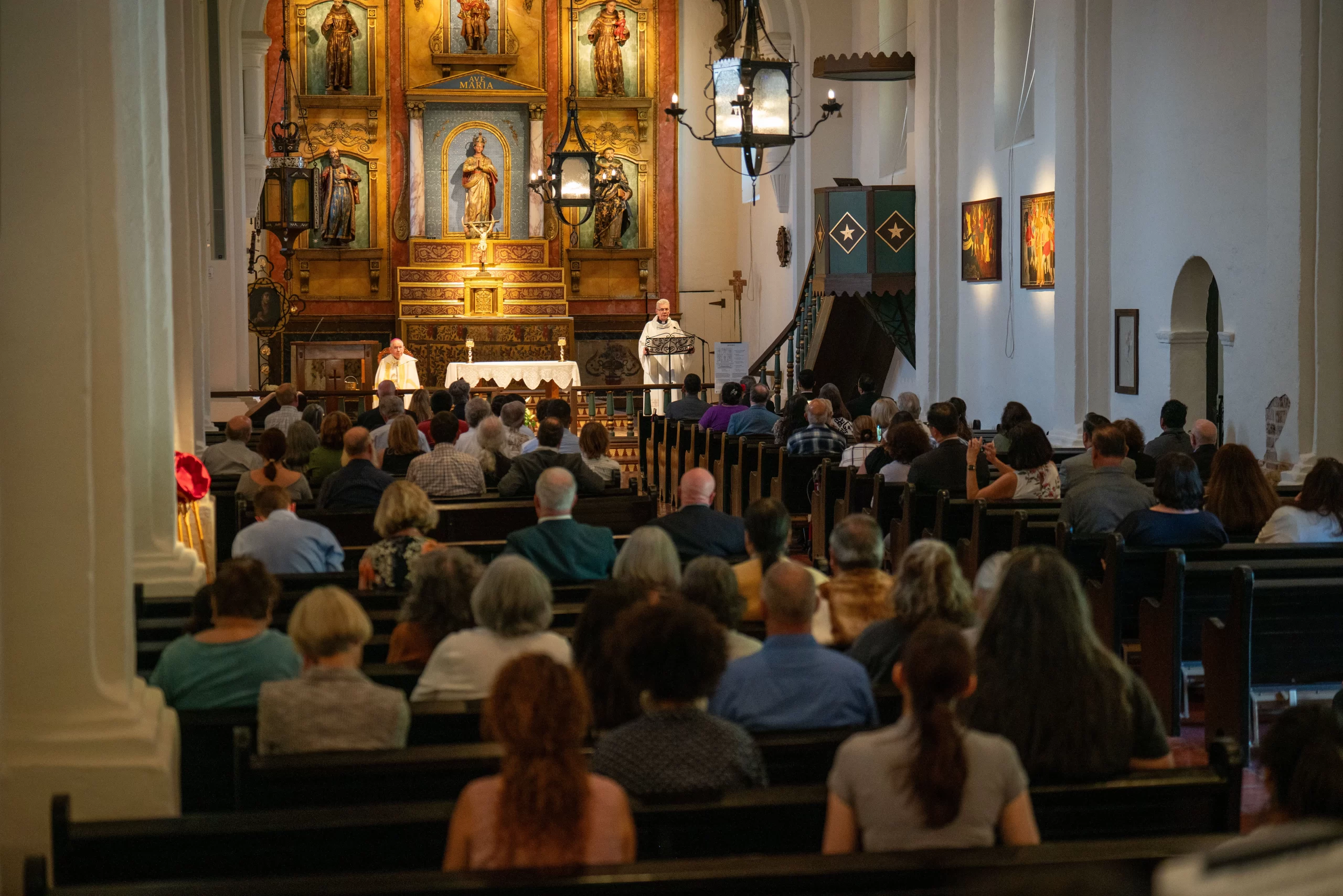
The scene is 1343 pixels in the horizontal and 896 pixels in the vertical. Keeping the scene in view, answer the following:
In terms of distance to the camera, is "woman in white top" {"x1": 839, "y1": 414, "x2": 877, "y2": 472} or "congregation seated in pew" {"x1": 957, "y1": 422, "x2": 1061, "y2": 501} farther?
"woman in white top" {"x1": 839, "y1": 414, "x2": 877, "y2": 472}

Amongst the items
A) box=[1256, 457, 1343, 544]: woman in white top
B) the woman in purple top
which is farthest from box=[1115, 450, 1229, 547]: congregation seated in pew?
the woman in purple top

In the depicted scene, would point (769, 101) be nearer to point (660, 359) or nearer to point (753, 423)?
point (753, 423)

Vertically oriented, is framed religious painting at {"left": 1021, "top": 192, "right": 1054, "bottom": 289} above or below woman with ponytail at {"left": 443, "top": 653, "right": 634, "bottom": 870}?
above

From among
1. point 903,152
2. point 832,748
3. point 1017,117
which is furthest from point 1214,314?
point 832,748

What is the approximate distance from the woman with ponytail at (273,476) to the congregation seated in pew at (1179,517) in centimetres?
423

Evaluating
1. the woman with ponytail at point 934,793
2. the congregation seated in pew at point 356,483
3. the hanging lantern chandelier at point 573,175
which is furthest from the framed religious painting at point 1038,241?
the woman with ponytail at point 934,793

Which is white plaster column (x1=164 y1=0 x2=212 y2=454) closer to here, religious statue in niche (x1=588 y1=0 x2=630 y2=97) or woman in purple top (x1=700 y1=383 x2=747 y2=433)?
woman in purple top (x1=700 y1=383 x2=747 y2=433)

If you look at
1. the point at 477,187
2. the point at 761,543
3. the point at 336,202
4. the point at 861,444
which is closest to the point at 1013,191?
the point at 861,444

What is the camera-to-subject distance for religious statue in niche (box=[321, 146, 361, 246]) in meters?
21.2

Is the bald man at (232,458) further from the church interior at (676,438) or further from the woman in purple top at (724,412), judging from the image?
the woman in purple top at (724,412)

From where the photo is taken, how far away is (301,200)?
635 inches

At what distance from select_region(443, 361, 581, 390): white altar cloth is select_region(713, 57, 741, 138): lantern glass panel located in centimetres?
820

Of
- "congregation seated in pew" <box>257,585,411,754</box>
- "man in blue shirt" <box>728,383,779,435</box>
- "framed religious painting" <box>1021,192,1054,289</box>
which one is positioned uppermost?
"framed religious painting" <box>1021,192,1054,289</box>

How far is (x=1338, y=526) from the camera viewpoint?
20.8 feet
